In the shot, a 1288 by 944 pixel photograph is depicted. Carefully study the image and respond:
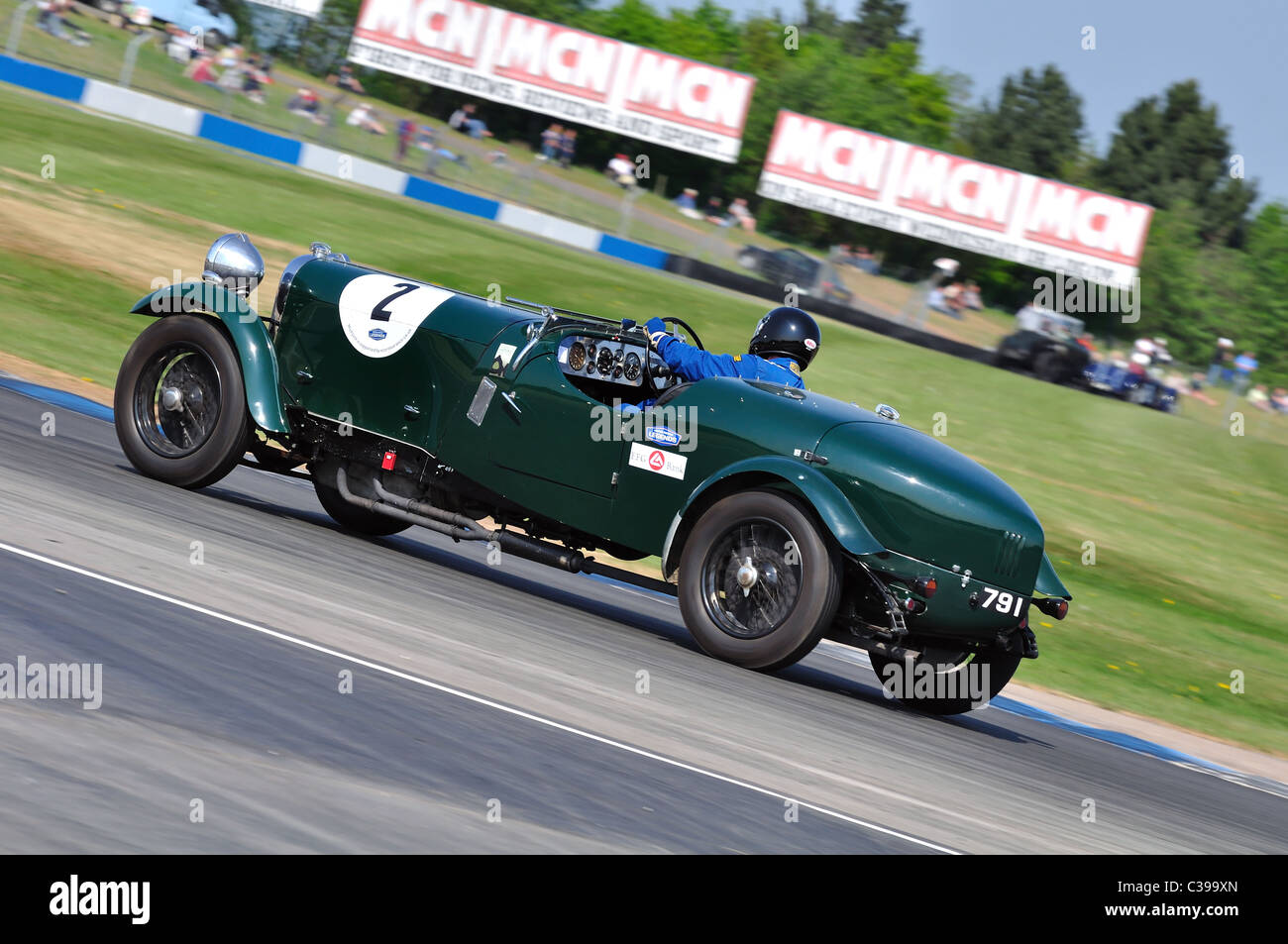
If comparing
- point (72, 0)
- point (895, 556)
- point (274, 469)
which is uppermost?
point (72, 0)

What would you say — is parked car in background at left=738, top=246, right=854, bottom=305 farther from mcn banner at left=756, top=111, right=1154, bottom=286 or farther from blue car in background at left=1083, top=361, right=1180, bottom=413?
mcn banner at left=756, top=111, right=1154, bottom=286

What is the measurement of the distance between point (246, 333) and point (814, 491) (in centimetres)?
329

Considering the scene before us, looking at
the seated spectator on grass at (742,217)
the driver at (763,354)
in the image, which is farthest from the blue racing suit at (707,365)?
the seated spectator on grass at (742,217)

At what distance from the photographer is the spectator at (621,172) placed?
131 feet

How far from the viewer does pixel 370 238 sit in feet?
82.8

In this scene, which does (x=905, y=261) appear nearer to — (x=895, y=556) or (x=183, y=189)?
(x=183, y=189)

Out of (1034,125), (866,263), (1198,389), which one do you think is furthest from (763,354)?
(1034,125)

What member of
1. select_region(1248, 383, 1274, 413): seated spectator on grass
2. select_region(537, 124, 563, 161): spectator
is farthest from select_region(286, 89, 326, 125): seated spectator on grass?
select_region(1248, 383, 1274, 413): seated spectator on grass

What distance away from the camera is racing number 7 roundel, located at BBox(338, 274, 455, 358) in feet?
26.8

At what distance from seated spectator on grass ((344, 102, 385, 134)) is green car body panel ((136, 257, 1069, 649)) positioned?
2823 centimetres

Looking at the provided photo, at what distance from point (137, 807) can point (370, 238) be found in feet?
73.6

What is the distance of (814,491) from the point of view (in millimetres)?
6898

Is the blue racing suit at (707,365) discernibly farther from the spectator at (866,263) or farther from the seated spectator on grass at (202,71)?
the seated spectator on grass at (202,71)
